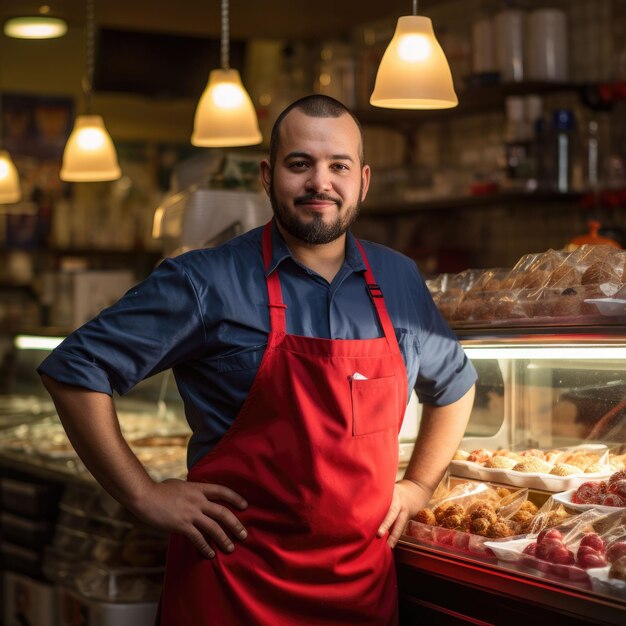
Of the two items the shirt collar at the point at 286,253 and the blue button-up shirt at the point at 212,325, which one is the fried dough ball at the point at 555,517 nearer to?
the blue button-up shirt at the point at 212,325

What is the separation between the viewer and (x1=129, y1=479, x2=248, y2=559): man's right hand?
2.54m

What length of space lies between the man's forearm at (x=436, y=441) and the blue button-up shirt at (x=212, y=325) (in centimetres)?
25

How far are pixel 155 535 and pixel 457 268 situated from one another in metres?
3.05

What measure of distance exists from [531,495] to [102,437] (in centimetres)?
115

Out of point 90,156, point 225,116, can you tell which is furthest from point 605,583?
point 90,156

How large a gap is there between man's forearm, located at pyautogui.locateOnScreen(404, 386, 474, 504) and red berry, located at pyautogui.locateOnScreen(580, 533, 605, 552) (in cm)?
53

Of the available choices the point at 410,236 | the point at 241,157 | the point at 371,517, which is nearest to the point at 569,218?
the point at 410,236

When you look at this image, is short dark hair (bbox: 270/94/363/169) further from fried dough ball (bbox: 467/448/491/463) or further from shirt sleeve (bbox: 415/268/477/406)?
fried dough ball (bbox: 467/448/491/463)

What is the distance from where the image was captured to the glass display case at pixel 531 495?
2387 mm

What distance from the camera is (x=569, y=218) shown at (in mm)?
6074

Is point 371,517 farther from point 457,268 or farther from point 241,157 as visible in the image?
point 457,268

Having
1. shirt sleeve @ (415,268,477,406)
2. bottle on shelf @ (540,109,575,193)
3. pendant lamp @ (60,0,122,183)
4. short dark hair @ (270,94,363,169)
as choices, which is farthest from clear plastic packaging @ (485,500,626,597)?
pendant lamp @ (60,0,122,183)

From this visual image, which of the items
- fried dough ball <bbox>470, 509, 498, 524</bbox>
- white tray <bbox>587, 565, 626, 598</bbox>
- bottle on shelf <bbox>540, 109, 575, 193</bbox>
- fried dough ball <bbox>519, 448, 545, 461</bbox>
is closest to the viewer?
white tray <bbox>587, 565, 626, 598</bbox>

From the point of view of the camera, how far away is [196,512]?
8.33 ft
